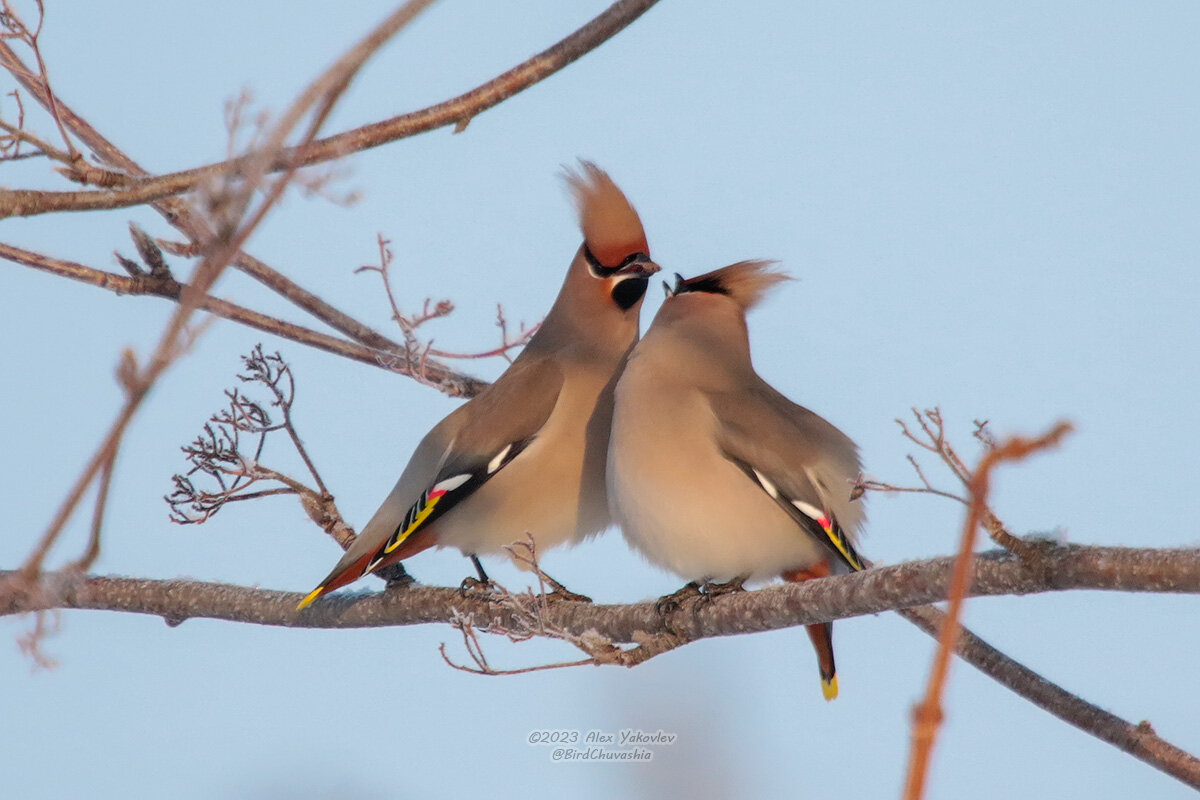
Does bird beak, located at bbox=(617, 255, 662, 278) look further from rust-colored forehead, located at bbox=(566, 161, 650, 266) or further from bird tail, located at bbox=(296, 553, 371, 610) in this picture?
bird tail, located at bbox=(296, 553, 371, 610)

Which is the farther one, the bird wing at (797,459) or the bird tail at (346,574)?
the bird tail at (346,574)

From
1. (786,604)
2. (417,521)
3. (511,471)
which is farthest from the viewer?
(511,471)

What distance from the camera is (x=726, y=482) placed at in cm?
362

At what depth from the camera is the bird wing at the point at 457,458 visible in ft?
12.6

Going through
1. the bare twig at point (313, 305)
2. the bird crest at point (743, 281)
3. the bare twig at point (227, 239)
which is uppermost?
the bird crest at point (743, 281)

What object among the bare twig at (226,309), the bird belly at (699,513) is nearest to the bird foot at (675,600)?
the bird belly at (699,513)

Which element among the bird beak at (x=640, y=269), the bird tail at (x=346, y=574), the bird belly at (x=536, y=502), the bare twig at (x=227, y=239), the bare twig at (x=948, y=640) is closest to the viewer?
the bare twig at (x=948, y=640)

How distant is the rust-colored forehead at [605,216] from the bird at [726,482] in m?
0.70

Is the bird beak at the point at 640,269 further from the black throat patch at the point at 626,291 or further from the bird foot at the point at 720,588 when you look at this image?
the bird foot at the point at 720,588

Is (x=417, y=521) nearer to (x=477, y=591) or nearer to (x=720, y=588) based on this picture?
(x=477, y=591)

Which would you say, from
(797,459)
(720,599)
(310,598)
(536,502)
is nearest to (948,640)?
(720,599)

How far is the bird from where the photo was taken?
3.57m

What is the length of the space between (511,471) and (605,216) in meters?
0.96

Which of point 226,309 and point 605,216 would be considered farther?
point 605,216
